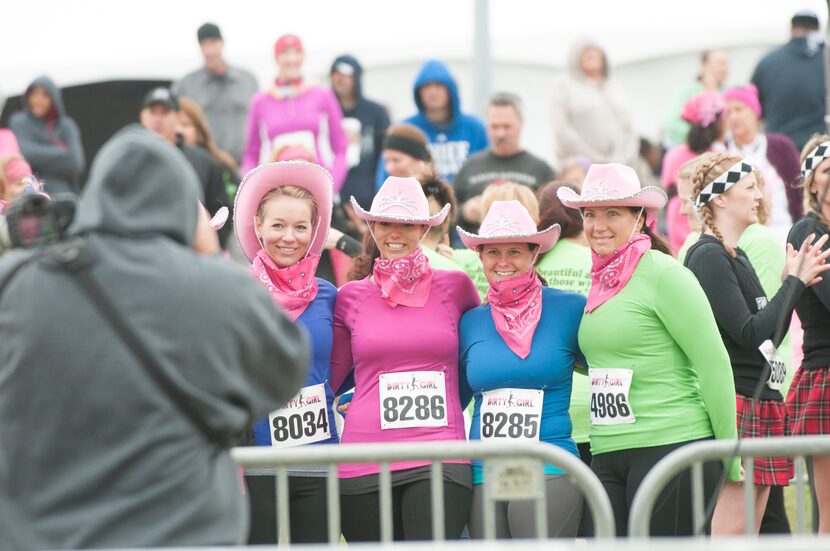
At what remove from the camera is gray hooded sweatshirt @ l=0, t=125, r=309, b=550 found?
3.54 m

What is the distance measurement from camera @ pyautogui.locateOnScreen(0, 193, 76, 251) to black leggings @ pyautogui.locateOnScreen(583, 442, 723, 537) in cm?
281

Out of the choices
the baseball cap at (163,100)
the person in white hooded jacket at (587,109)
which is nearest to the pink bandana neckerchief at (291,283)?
the baseball cap at (163,100)

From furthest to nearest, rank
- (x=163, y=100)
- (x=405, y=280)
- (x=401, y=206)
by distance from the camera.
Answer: (x=163, y=100) < (x=401, y=206) < (x=405, y=280)

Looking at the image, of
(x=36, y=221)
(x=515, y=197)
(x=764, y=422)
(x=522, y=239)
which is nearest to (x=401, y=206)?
(x=522, y=239)

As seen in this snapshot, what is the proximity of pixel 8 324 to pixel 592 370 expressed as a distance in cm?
282

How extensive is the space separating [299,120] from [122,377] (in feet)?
28.5

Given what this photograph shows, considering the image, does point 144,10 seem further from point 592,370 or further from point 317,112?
point 592,370

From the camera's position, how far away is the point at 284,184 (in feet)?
19.9

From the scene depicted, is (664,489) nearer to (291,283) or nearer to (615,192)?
(615,192)

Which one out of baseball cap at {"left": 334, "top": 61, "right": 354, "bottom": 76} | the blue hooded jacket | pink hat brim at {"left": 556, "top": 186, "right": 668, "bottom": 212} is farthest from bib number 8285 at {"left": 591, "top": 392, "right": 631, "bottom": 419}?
baseball cap at {"left": 334, "top": 61, "right": 354, "bottom": 76}

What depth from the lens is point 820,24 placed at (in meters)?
13.3

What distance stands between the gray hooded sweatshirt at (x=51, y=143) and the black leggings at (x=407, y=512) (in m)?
7.61

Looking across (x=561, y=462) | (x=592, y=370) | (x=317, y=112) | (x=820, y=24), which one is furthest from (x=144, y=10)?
(x=561, y=462)

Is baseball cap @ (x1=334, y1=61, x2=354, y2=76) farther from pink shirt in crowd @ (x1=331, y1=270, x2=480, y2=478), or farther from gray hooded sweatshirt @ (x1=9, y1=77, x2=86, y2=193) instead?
pink shirt in crowd @ (x1=331, y1=270, x2=480, y2=478)
